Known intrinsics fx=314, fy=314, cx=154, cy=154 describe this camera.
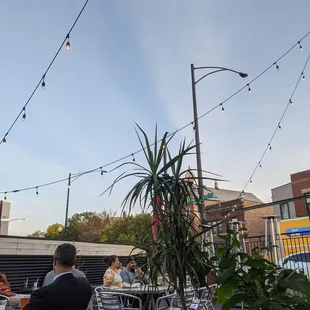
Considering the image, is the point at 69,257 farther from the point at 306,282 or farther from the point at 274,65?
the point at 274,65

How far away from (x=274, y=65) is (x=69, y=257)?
6.41 meters

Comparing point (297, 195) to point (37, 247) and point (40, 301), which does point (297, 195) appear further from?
point (40, 301)

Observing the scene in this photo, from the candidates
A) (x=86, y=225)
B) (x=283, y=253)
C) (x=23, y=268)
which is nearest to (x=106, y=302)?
(x=283, y=253)

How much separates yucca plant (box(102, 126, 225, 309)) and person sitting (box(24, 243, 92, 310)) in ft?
1.73

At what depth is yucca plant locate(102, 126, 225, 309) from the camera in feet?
7.53

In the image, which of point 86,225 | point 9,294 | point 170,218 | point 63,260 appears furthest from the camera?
point 86,225

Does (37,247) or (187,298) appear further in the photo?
(37,247)

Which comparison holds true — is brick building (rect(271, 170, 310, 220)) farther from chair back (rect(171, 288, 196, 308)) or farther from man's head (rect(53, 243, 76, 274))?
man's head (rect(53, 243, 76, 274))

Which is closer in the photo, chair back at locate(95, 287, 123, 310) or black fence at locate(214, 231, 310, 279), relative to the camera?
chair back at locate(95, 287, 123, 310)

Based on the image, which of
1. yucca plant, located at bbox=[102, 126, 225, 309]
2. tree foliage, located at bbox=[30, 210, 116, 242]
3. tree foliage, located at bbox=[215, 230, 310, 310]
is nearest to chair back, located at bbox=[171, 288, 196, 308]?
yucca plant, located at bbox=[102, 126, 225, 309]

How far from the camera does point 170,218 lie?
2.37 meters

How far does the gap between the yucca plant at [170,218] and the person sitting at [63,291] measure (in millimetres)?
529

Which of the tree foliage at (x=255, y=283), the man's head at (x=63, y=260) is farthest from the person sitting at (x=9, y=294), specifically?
the tree foliage at (x=255, y=283)

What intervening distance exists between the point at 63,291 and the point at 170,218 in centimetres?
90
